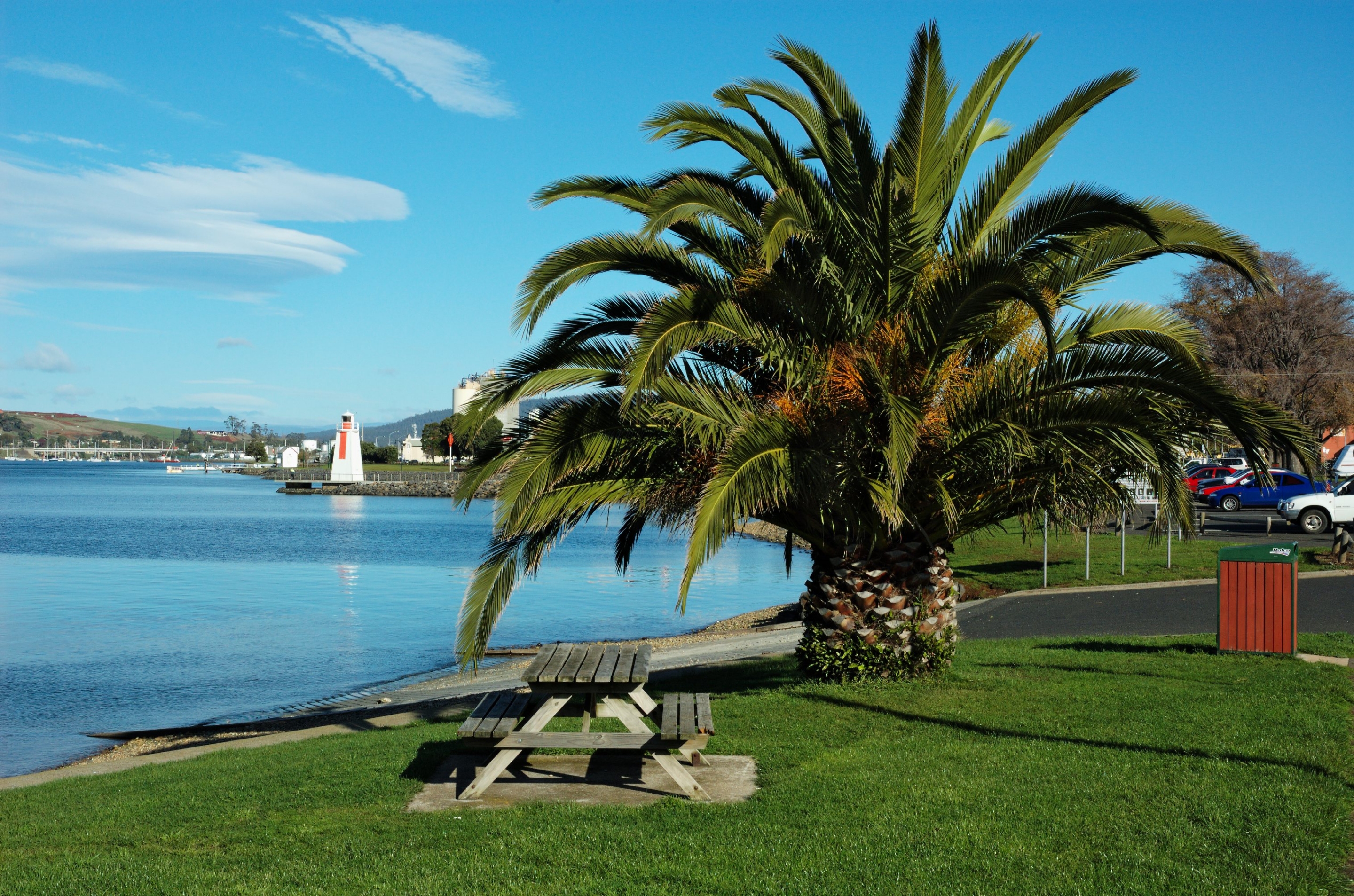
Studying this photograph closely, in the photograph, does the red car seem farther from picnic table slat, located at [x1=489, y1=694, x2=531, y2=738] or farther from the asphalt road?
picnic table slat, located at [x1=489, y1=694, x2=531, y2=738]

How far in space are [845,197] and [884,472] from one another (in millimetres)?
2570

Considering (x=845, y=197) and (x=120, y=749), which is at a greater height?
(x=845, y=197)

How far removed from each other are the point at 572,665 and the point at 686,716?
901 millimetres

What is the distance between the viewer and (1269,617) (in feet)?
39.7

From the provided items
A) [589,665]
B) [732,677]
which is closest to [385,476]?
[732,677]

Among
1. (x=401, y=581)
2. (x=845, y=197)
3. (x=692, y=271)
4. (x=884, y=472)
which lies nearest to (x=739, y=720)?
(x=884, y=472)

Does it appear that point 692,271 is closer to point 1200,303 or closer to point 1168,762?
point 1168,762

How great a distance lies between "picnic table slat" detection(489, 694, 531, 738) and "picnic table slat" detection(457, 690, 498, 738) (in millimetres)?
127

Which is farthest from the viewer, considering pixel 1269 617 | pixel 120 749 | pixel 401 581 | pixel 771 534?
pixel 771 534

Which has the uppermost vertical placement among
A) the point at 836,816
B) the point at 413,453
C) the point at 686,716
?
the point at 413,453

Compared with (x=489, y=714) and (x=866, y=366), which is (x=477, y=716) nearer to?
(x=489, y=714)

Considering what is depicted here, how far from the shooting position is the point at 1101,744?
7906 mm

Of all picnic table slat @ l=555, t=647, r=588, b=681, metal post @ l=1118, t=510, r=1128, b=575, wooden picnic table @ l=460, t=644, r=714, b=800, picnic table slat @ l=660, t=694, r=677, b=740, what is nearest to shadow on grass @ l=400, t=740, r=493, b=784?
wooden picnic table @ l=460, t=644, r=714, b=800

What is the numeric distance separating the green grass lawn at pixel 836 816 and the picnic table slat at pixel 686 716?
45 centimetres
